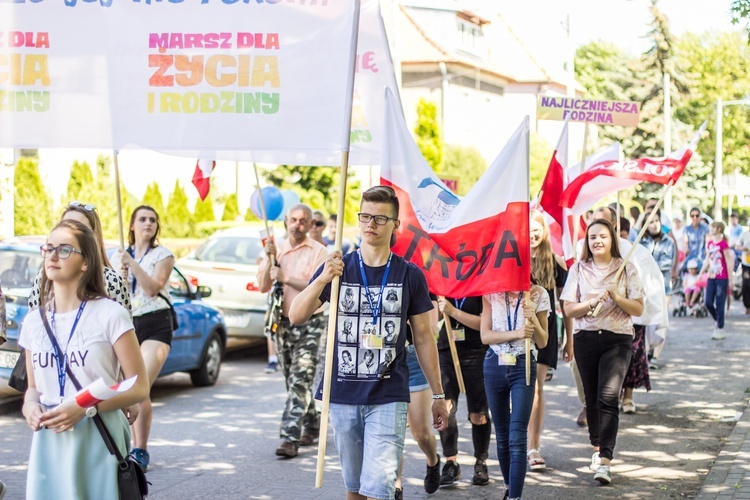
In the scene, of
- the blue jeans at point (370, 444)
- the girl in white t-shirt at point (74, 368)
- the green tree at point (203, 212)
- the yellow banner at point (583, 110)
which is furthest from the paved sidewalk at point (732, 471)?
the green tree at point (203, 212)

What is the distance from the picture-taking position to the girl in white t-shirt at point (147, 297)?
7.97 m

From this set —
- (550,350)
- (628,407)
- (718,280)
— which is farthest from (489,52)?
(550,350)

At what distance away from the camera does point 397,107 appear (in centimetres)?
691

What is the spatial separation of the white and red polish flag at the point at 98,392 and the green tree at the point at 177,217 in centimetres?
2977

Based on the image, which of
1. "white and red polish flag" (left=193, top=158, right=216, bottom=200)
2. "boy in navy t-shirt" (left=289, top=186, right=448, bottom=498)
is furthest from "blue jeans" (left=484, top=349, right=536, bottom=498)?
"white and red polish flag" (left=193, top=158, right=216, bottom=200)

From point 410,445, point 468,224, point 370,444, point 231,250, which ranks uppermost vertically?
point 468,224

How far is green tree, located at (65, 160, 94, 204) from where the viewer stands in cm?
2991

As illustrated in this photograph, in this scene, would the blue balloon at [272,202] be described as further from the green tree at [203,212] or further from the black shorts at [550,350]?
the green tree at [203,212]

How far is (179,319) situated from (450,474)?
498 centimetres

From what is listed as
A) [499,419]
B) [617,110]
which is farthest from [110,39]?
[617,110]

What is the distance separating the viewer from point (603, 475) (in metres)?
7.86

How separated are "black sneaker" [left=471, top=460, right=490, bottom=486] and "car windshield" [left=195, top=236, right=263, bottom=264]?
8.35m

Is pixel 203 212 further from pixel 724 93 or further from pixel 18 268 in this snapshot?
pixel 724 93

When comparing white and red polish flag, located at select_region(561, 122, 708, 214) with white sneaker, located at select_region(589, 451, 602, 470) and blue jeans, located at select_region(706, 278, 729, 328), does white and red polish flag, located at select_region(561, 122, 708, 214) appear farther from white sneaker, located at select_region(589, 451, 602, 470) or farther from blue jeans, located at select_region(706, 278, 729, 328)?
blue jeans, located at select_region(706, 278, 729, 328)
